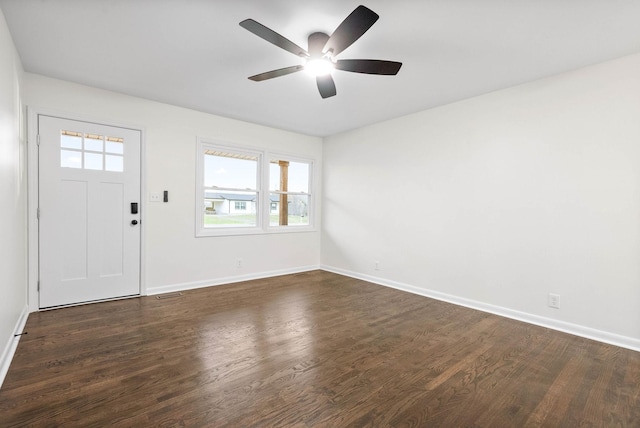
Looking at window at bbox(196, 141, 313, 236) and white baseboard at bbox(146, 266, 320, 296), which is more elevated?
window at bbox(196, 141, 313, 236)

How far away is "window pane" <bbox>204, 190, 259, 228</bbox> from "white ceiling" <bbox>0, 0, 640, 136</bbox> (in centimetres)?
149

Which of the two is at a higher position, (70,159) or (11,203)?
(70,159)

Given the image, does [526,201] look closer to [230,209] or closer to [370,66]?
[370,66]

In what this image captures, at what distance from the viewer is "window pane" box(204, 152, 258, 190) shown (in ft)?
14.9

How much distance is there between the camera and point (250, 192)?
4.96m

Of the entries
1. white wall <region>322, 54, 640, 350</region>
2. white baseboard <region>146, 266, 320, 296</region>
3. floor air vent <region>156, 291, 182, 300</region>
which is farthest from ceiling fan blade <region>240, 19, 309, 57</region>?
white baseboard <region>146, 266, 320, 296</region>

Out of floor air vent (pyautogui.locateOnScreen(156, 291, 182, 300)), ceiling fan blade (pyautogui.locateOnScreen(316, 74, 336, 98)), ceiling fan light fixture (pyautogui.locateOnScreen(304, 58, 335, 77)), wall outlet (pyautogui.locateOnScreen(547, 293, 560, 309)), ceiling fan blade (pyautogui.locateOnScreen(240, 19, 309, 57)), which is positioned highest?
ceiling fan light fixture (pyautogui.locateOnScreen(304, 58, 335, 77))

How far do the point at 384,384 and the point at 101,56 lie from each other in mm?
3559

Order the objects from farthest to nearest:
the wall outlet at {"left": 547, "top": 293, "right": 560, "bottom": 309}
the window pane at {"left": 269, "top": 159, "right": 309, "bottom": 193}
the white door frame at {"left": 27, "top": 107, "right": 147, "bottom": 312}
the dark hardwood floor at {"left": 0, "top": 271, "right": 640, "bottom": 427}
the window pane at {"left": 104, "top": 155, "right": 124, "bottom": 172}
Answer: the window pane at {"left": 269, "top": 159, "right": 309, "bottom": 193} < the window pane at {"left": 104, "top": 155, "right": 124, "bottom": 172} < the white door frame at {"left": 27, "top": 107, "right": 147, "bottom": 312} < the wall outlet at {"left": 547, "top": 293, "right": 560, "bottom": 309} < the dark hardwood floor at {"left": 0, "top": 271, "right": 640, "bottom": 427}

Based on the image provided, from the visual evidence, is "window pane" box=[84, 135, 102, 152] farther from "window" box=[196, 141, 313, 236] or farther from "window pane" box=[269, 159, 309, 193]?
"window pane" box=[269, 159, 309, 193]

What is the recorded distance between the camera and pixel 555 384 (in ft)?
6.73

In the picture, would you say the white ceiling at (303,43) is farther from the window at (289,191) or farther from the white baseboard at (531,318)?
the white baseboard at (531,318)

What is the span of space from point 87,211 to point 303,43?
119 inches

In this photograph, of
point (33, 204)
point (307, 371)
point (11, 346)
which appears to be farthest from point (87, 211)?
point (307, 371)
